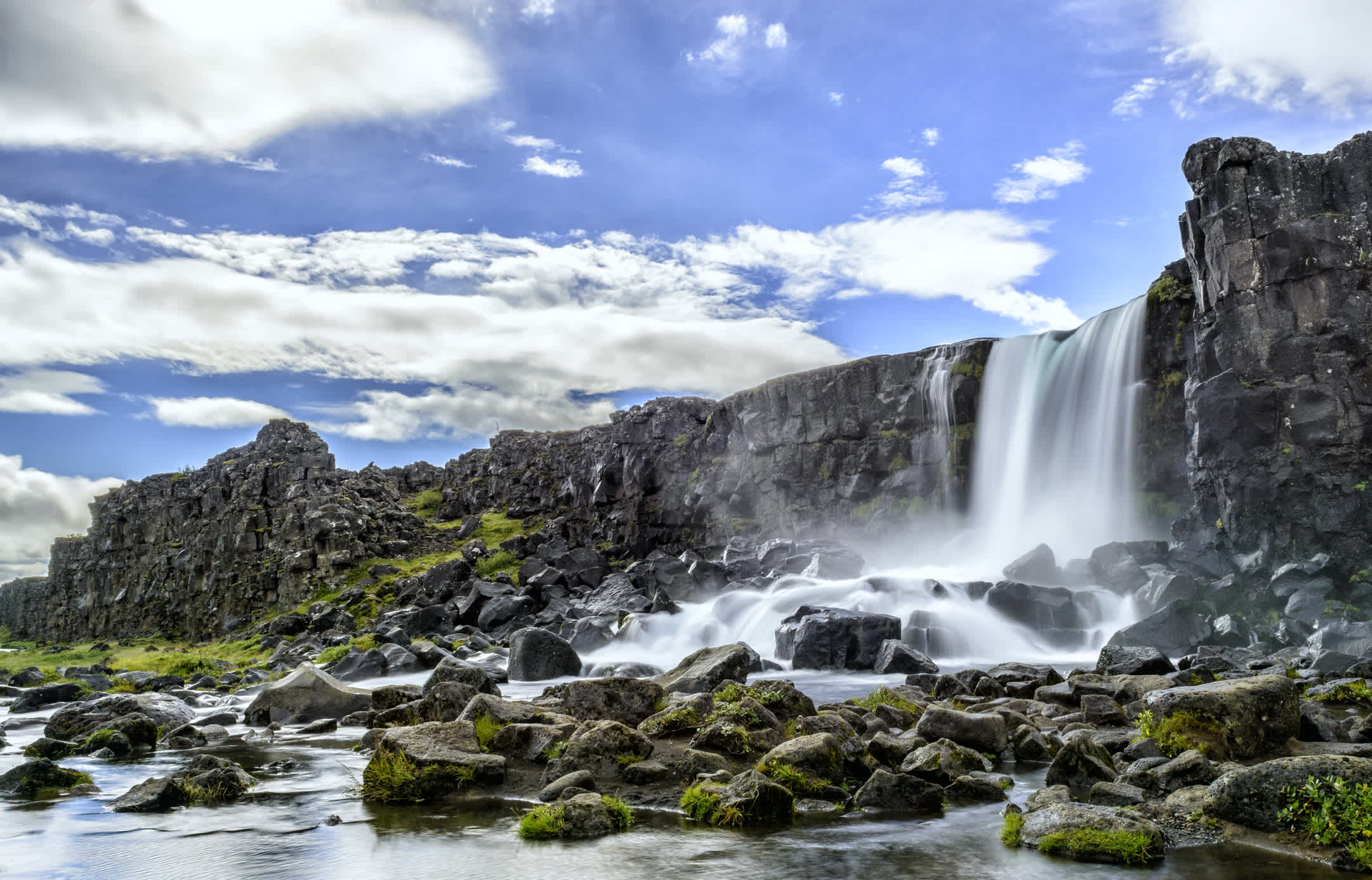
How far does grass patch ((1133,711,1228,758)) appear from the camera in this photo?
13.6m

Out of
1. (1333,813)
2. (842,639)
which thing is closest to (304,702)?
(842,639)

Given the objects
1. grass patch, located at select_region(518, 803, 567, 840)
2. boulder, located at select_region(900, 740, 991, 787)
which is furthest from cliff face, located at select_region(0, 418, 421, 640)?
boulder, located at select_region(900, 740, 991, 787)

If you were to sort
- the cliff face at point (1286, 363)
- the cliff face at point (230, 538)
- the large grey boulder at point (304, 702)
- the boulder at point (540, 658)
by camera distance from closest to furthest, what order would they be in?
the large grey boulder at point (304, 702), the boulder at point (540, 658), the cliff face at point (1286, 363), the cliff face at point (230, 538)

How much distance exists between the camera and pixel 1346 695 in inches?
848

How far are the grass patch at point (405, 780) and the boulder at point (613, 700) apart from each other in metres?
3.64

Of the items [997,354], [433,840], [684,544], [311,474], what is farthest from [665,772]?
[311,474]

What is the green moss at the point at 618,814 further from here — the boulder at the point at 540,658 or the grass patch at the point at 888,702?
the boulder at the point at 540,658

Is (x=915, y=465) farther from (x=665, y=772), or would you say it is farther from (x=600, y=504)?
(x=665, y=772)

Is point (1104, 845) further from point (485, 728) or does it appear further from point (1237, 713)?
point (485, 728)

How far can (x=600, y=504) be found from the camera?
320 ft

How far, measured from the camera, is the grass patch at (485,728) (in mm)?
15188

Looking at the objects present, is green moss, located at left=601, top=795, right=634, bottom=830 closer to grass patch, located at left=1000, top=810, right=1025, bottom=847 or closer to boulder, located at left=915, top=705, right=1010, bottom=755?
grass patch, located at left=1000, top=810, right=1025, bottom=847

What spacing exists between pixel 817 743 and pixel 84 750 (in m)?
16.5

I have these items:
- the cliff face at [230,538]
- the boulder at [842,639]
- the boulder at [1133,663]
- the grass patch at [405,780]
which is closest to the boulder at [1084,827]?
the grass patch at [405,780]
